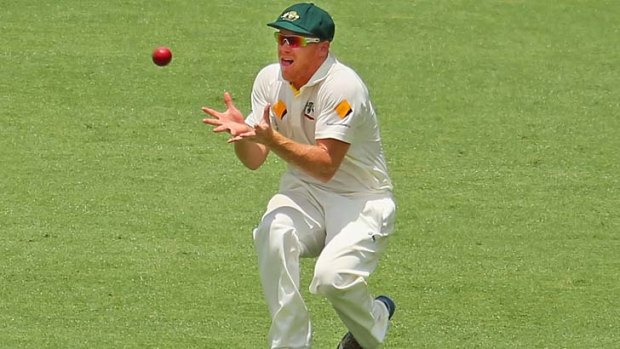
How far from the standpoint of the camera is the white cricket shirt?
659 centimetres

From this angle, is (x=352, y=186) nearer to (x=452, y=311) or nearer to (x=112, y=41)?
(x=452, y=311)

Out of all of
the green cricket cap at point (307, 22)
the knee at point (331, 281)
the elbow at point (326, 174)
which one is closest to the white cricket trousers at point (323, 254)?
the knee at point (331, 281)

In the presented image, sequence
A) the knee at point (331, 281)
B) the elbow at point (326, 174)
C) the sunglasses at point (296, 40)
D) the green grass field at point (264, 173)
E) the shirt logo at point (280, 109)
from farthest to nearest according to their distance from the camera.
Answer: the green grass field at point (264, 173), the shirt logo at point (280, 109), the sunglasses at point (296, 40), the elbow at point (326, 174), the knee at point (331, 281)

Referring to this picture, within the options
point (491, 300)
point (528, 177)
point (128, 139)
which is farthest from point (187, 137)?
point (491, 300)

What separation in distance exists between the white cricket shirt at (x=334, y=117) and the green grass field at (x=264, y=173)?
2.79ft

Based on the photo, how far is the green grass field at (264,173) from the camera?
7.39 m

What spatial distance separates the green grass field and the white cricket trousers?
0.49 metres

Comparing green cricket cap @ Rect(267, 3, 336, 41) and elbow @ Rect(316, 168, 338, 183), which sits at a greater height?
green cricket cap @ Rect(267, 3, 336, 41)

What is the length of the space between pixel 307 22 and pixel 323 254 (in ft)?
3.53

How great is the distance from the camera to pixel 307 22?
261 inches

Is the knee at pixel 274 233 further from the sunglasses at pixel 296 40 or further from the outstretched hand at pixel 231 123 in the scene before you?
the sunglasses at pixel 296 40

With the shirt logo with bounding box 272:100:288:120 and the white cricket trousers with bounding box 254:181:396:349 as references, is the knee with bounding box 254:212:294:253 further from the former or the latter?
the shirt logo with bounding box 272:100:288:120

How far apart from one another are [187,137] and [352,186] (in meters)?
3.16

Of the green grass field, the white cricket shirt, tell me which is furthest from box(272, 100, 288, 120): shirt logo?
the green grass field
